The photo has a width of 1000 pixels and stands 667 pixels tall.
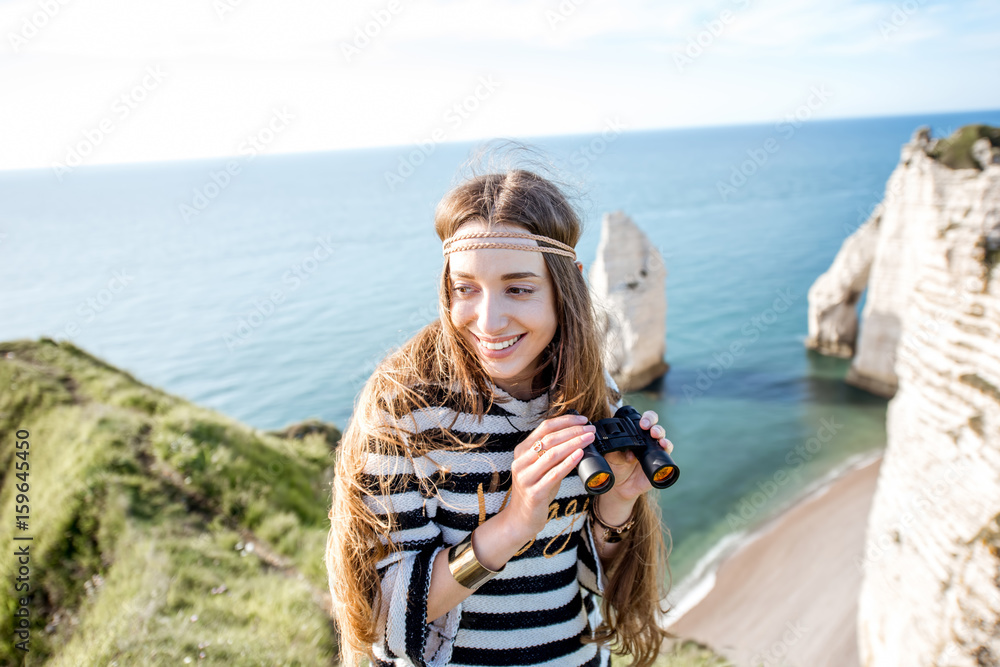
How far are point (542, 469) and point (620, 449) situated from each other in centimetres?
30

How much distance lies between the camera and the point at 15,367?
851 cm

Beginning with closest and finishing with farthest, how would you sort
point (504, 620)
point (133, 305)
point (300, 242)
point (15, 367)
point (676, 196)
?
1. point (504, 620)
2. point (15, 367)
3. point (133, 305)
4. point (300, 242)
5. point (676, 196)

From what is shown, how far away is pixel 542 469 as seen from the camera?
4.83 feet

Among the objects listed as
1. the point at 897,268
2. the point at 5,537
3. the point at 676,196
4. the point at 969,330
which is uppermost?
the point at 969,330

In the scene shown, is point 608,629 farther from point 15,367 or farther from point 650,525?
point 15,367

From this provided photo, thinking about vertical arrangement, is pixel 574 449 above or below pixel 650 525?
above

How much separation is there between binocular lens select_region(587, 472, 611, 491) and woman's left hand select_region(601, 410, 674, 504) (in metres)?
0.20

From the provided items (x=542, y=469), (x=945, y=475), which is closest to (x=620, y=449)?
(x=542, y=469)

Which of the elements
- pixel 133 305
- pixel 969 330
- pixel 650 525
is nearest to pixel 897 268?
pixel 969 330

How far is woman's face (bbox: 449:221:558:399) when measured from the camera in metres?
1.72

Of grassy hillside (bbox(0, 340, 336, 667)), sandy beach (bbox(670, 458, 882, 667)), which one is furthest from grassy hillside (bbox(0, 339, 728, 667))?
sandy beach (bbox(670, 458, 882, 667))

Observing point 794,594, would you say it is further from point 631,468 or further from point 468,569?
point 468,569

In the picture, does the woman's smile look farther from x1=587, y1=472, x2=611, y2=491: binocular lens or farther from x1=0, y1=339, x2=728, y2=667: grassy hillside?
x1=0, y1=339, x2=728, y2=667: grassy hillside

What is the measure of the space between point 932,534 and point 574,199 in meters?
5.09
